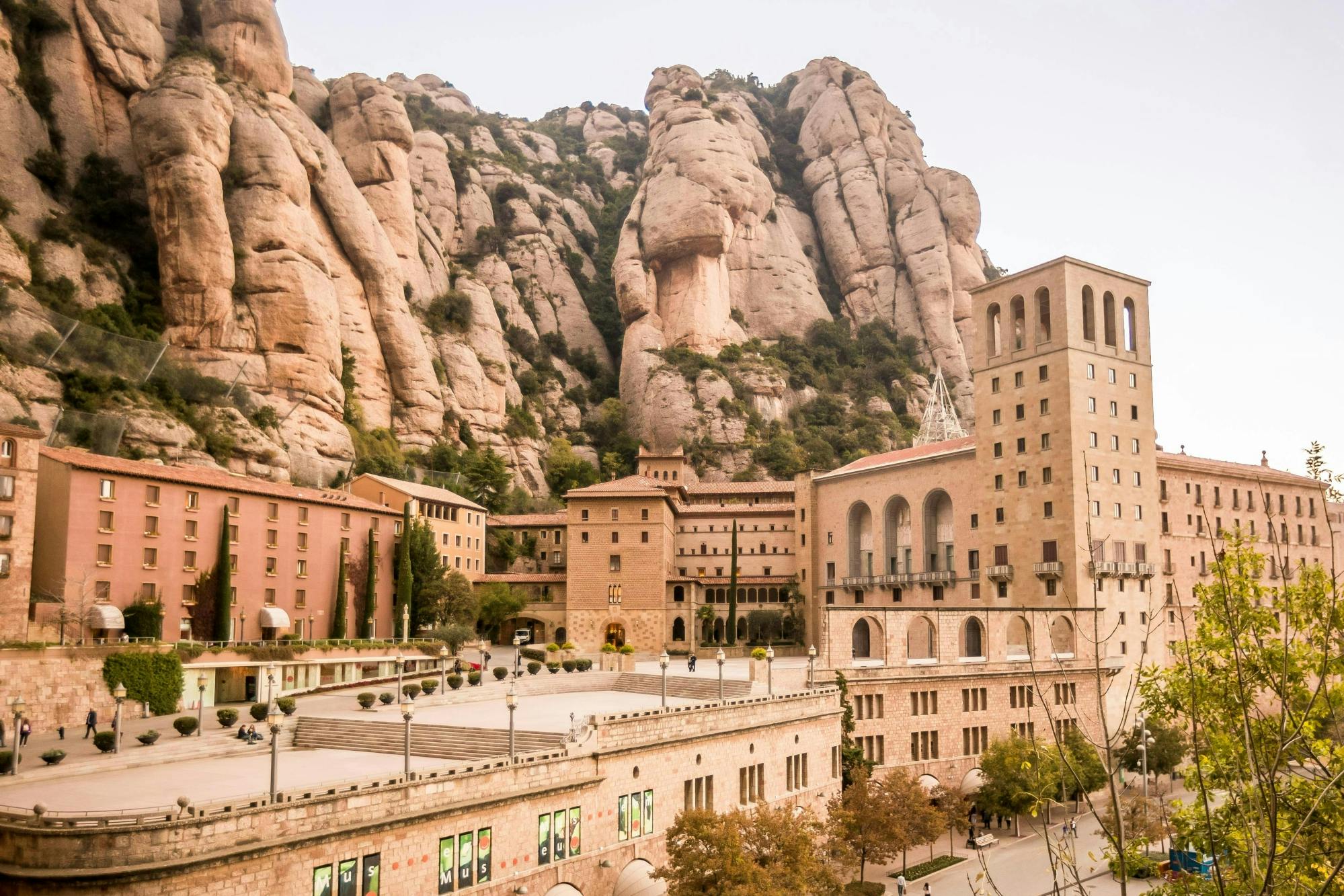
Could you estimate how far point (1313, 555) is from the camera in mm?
69312

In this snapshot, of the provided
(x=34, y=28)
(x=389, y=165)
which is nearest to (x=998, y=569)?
(x=389, y=165)

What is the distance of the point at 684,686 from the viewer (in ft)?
141

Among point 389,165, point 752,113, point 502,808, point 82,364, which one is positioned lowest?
point 502,808

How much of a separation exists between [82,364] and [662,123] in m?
72.5

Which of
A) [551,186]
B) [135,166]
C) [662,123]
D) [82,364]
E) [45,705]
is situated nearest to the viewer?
[45,705]

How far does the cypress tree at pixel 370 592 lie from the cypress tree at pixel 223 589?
9.11 meters

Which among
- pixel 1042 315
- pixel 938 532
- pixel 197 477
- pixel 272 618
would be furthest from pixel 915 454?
pixel 197 477

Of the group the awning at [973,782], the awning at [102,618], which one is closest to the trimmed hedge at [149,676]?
the awning at [102,618]

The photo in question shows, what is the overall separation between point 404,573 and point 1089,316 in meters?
39.9

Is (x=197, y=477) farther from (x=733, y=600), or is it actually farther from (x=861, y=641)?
(x=861, y=641)

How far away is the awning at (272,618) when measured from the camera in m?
48.1

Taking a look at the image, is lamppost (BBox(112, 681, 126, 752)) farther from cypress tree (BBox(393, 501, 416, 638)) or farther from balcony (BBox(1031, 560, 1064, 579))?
balcony (BBox(1031, 560, 1064, 579))

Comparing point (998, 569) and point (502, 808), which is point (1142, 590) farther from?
point (502, 808)

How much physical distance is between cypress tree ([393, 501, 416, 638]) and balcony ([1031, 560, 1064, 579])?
32942 mm
